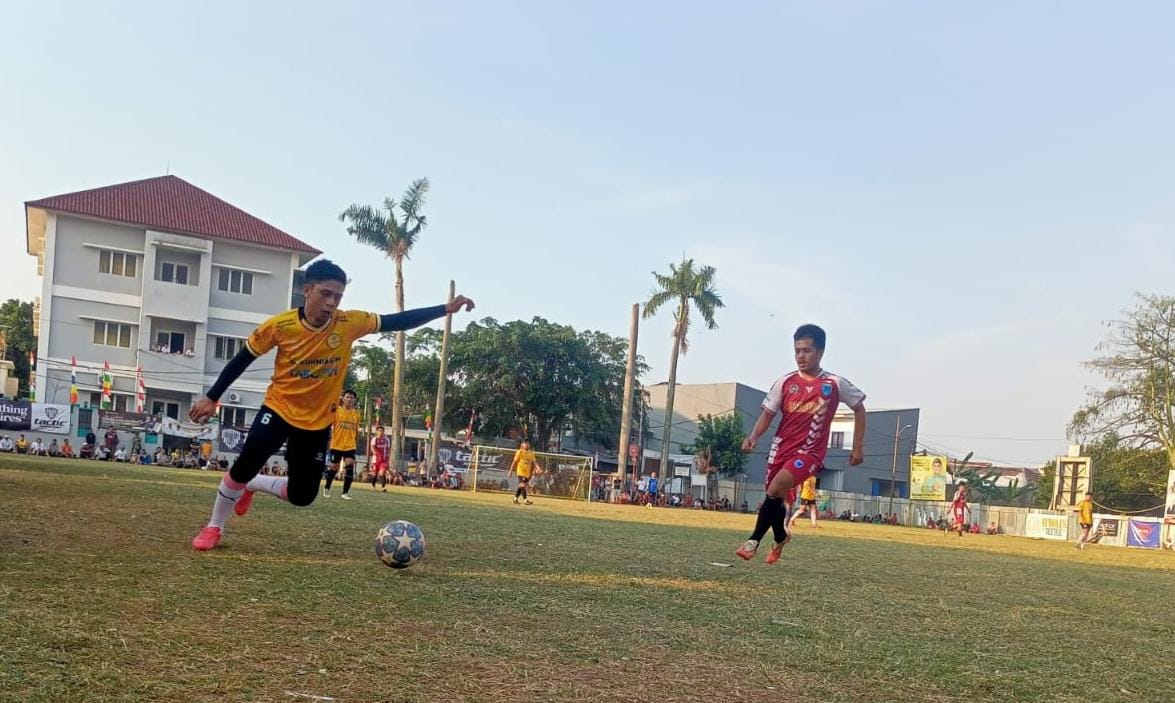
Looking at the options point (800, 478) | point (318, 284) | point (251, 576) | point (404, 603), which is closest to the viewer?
point (404, 603)

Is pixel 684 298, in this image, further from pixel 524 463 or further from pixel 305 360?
pixel 305 360

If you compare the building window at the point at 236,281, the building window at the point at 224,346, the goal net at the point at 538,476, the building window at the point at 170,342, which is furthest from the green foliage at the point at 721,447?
the building window at the point at 170,342

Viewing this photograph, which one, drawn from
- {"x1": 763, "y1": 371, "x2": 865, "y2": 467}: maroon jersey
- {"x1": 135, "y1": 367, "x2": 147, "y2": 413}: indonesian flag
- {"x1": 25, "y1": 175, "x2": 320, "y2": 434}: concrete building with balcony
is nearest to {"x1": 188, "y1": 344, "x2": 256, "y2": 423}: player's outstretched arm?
{"x1": 763, "y1": 371, "x2": 865, "y2": 467}: maroon jersey

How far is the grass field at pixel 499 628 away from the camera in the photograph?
3.62 metres

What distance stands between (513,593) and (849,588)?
3542 mm

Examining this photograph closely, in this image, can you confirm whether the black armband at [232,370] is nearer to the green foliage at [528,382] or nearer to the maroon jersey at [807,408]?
the maroon jersey at [807,408]

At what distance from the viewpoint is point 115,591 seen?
193 inches

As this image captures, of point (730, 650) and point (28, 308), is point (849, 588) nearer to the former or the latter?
point (730, 650)

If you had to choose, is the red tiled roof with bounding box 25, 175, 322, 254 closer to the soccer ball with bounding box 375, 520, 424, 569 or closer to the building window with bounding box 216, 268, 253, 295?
the building window with bounding box 216, 268, 253, 295

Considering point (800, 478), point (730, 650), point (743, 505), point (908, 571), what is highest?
point (800, 478)

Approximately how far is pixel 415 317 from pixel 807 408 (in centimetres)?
337

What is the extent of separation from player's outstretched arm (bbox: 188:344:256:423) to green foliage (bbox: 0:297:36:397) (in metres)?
67.1

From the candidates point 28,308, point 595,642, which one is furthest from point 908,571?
point 28,308

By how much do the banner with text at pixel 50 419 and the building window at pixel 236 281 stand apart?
12.4 meters
